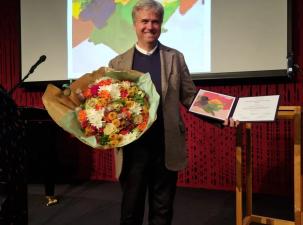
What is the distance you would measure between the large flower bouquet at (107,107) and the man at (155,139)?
0.46 feet

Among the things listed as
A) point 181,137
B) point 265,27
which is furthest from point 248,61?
point 181,137

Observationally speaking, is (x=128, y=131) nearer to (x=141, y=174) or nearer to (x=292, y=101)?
(x=141, y=174)

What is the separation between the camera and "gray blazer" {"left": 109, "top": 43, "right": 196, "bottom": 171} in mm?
1637

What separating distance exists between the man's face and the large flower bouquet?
199 mm

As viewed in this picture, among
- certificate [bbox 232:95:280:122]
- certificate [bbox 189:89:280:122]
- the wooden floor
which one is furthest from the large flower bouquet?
the wooden floor

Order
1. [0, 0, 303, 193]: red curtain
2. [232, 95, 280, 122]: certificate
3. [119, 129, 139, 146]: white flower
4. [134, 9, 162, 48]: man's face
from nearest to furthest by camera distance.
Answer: [119, 129, 139, 146]: white flower, [134, 9, 162, 48]: man's face, [232, 95, 280, 122]: certificate, [0, 0, 303, 193]: red curtain

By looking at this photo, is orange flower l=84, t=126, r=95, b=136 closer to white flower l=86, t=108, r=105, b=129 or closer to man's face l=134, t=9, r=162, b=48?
white flower l=86, t=108, r=105, b=129

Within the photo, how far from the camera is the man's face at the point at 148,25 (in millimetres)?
1607

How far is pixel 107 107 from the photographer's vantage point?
147 cm

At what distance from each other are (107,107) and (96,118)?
64 millimetres

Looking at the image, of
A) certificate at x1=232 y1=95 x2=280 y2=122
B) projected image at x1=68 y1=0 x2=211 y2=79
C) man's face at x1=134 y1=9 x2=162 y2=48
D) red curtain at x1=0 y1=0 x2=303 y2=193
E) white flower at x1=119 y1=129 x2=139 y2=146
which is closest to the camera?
white flower at x1=119 y1=129 x2=139 y2=146

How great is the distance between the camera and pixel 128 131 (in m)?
1.48

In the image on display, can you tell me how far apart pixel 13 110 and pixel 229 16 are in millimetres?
2455

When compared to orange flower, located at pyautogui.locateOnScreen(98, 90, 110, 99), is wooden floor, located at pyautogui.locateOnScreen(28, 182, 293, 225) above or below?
below
